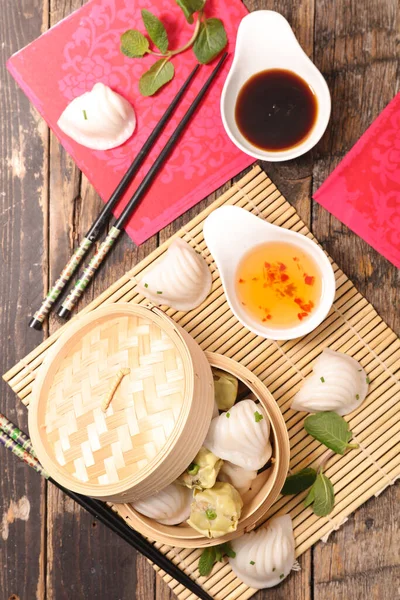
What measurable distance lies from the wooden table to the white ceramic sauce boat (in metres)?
0.15

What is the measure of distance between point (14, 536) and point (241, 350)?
0.90 metres

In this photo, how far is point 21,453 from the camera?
6.08ft

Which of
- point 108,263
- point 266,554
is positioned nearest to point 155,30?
point 108,263

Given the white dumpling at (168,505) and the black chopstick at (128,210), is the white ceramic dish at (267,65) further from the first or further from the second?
the white dumpling at (168,505)

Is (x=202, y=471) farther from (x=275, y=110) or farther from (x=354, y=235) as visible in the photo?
(x=275, y=110)

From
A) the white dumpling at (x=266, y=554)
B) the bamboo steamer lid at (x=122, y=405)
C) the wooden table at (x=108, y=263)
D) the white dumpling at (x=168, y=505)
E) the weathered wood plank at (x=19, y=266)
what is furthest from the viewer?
the weathered wood plank at (x=19, y=266)

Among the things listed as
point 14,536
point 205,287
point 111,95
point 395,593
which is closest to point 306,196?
point 205,287

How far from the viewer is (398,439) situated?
1.79 m

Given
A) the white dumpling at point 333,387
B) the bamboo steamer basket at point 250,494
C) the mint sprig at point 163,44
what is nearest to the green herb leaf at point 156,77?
the mint sprig at point 163,44

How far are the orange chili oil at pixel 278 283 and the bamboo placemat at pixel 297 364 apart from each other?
87 millimetres

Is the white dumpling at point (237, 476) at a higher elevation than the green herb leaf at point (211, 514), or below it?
below

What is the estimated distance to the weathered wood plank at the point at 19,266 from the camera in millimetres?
1932

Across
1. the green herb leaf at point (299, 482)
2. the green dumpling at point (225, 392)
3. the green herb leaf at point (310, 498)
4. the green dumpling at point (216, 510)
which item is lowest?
the green herb leaf at point (310, 498)

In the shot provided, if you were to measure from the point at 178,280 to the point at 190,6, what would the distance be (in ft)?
2.59
